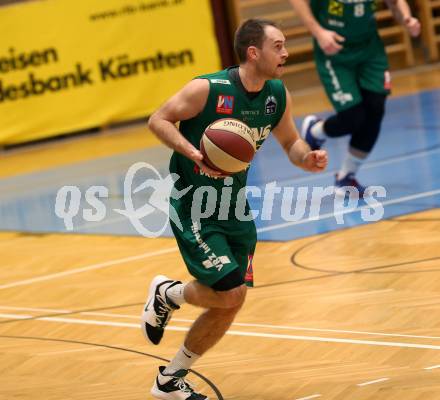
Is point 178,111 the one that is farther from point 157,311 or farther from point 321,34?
point 321,34

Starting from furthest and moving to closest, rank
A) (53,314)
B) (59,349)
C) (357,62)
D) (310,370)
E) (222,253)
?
(357,62) < (53,314) < (59,349) < (310,370) < (222,253)

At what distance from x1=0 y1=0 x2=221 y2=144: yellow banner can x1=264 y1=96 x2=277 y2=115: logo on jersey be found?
10800 millimetres

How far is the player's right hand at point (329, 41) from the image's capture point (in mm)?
8266

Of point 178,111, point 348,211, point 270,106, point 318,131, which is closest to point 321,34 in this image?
point 318,131

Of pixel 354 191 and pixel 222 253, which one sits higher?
pixel 222 253

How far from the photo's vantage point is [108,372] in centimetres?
541

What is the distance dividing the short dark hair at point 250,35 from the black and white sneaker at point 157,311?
1.17m

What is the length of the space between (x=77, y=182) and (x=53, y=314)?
5025 millimetres

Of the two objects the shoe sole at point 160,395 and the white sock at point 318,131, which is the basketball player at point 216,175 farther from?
the white sock at point 318,131

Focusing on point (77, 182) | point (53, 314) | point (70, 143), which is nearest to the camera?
point (53, 314)

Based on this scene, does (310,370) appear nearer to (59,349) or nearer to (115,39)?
(59,349)

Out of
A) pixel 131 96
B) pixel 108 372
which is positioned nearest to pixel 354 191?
pixel 108 372

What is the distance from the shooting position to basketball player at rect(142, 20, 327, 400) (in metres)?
4.66

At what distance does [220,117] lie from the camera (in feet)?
15.8
